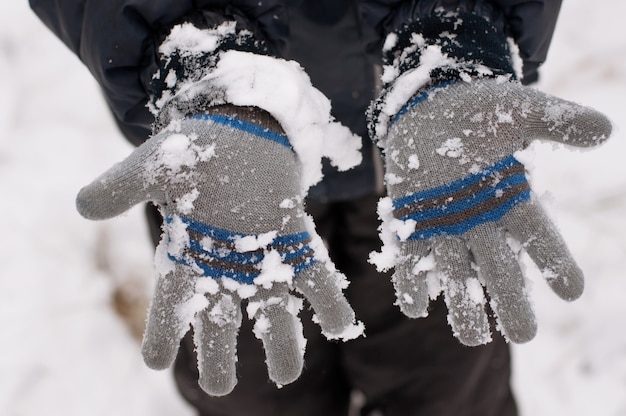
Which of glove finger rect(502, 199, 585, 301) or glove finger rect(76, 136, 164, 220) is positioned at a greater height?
glove finger rect(76, 136, 164, 220)

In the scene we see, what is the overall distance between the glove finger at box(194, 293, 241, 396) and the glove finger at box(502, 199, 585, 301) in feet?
1.34

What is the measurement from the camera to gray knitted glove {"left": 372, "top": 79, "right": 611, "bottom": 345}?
76 cm

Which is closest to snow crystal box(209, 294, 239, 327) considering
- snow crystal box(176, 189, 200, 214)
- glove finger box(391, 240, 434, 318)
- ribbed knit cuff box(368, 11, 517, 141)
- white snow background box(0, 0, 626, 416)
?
snow crystal box(176, 189, 200, 214)

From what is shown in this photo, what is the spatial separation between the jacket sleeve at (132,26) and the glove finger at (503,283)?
459 millimetres

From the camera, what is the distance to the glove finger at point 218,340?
78cm

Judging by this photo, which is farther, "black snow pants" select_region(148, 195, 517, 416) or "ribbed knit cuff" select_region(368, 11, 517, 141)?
"black snow pants" select_region(148, 195, 517, 416)

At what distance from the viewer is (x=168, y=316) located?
0.79m

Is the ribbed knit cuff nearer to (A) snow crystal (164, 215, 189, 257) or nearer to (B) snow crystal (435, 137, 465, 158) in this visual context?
(B) snow crystal (435, 137, 465, 158)

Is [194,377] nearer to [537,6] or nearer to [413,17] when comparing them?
[413,17]

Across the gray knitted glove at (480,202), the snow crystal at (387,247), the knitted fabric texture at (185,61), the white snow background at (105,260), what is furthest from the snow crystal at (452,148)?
the white snow background at (105,260)

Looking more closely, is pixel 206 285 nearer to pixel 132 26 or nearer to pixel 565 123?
pixel 132 26

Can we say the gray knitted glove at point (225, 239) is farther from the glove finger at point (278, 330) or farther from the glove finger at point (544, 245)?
the glove finger at point (544, 245)

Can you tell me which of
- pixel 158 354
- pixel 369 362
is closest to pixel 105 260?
pixel 369 362

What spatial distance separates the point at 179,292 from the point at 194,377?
54 centimetres
